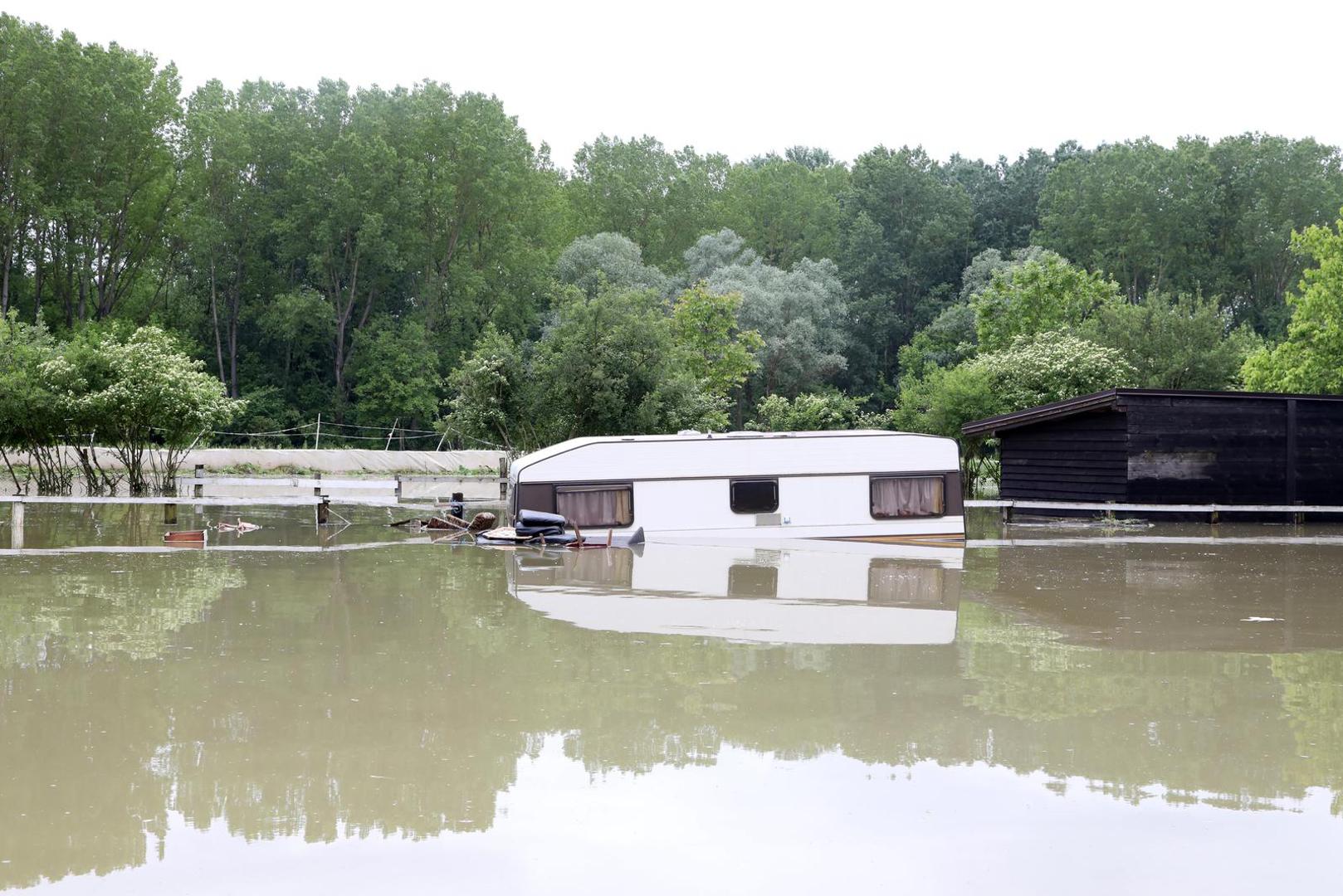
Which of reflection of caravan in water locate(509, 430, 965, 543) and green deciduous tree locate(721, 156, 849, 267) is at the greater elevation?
green deciduous tree locate(721, 156, 849, 267)

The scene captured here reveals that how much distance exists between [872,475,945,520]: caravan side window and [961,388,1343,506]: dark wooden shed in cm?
800

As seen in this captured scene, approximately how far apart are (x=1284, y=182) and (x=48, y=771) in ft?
218

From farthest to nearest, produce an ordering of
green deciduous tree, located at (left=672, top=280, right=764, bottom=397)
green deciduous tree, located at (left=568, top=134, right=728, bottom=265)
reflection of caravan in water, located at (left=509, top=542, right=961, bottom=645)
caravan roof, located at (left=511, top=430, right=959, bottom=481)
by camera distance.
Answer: green deciduous tree, located at (left=568, top=134, right=728, bottom=265) → green deciduous tree, located at (left=672, top=280, right=764, bottom=397) → caravan roof, located at (left=511, top=430, right=959, bottom=481) → reflection of caravan in water, located at (left=509, top=542, right=961, bottom=645)

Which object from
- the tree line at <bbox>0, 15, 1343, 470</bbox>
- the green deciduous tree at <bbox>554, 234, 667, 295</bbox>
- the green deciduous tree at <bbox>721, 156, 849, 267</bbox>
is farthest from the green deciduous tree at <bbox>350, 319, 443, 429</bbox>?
the green deciduous tree at <bbox>721, 156, 849, 267</bbox>

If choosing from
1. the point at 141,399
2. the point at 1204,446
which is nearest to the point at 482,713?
the point at 1204,446

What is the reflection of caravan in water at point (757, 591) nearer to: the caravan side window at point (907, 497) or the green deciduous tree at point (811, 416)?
the caravan side window at point (907, 497)

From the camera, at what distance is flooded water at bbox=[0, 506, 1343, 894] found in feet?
19.7

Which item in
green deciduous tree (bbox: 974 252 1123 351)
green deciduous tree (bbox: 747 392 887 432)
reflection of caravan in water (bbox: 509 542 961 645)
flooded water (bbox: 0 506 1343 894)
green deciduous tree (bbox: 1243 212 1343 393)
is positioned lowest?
flooded water (bbox: 0 506 1343 894)

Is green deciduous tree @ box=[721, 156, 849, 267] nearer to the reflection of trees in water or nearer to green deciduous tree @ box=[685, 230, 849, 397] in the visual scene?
green deciduous tree @ box=[685, 230, 849, 397]

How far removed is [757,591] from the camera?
15.1 m

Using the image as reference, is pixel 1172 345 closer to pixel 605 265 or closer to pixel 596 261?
pixel 605 265

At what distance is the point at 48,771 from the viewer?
23.6ft

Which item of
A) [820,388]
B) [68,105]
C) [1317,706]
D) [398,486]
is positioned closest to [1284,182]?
[820,388]

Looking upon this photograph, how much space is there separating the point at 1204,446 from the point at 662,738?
22710 mm
